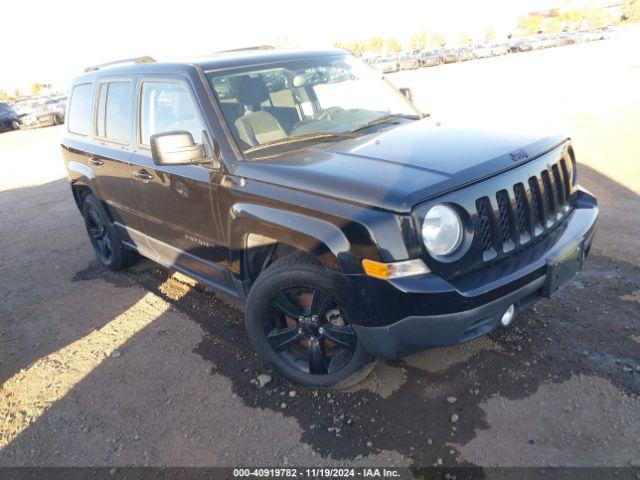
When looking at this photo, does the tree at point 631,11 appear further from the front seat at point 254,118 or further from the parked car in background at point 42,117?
the front seat at point 254,118

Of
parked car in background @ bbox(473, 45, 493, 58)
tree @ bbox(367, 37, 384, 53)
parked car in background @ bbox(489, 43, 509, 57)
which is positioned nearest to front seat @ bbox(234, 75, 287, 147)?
parked car in background @ bbox(473, 45, 493, 58)

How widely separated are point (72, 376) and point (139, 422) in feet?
2.95

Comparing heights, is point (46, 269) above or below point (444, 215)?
below

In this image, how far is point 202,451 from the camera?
280 centimetres

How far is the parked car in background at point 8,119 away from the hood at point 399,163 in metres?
28.1

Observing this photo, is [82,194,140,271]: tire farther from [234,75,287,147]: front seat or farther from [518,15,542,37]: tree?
[518,15,542,37]: tree

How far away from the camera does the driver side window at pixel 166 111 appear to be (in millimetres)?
3395

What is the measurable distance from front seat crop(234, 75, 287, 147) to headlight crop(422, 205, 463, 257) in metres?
1.33

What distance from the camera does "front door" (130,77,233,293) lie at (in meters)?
3.36

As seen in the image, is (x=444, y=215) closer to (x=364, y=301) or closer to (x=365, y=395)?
(x=364, y=301)

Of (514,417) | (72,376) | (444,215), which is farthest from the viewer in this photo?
(72,376)

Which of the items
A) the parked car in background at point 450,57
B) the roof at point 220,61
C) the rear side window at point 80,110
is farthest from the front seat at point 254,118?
the parked car in background at point 450,57

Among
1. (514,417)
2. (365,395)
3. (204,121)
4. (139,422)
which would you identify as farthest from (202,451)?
(204,121)

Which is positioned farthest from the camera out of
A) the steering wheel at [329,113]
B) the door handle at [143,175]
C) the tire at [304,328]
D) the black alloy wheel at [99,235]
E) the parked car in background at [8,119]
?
the parked car in background at [8,119]
